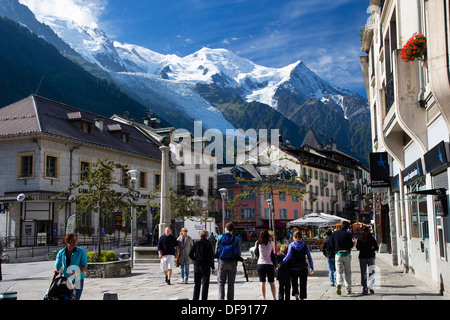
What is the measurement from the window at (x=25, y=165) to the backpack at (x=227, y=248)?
24.2 metres

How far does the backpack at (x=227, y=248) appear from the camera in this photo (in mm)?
10211

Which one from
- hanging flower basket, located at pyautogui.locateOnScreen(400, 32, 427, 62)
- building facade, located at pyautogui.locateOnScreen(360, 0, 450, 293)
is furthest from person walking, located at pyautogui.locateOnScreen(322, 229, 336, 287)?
hanging flower basket, located at pyautogui.locateOnScreen(400, 32, 427, 62)

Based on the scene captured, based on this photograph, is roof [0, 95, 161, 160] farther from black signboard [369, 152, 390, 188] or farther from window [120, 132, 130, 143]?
black signboard [369, 152, 390, 188]

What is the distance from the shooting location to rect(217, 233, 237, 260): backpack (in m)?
10.2

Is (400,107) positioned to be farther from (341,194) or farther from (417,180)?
(341,194)

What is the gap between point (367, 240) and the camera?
40.1 ft

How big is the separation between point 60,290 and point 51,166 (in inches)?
1045

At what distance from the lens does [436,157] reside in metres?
10.8

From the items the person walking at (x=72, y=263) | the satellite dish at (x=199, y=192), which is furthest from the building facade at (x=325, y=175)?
the person walking at (x=72, y=263)

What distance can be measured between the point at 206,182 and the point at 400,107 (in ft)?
138

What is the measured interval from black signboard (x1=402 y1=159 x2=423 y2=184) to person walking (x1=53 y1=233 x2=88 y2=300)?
9055mm

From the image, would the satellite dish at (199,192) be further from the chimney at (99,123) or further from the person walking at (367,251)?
the person walking at (367,251)

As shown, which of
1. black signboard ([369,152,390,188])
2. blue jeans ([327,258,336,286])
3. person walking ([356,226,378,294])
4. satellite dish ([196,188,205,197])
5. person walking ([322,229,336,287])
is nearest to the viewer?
person walking ([356,226,378,294])
